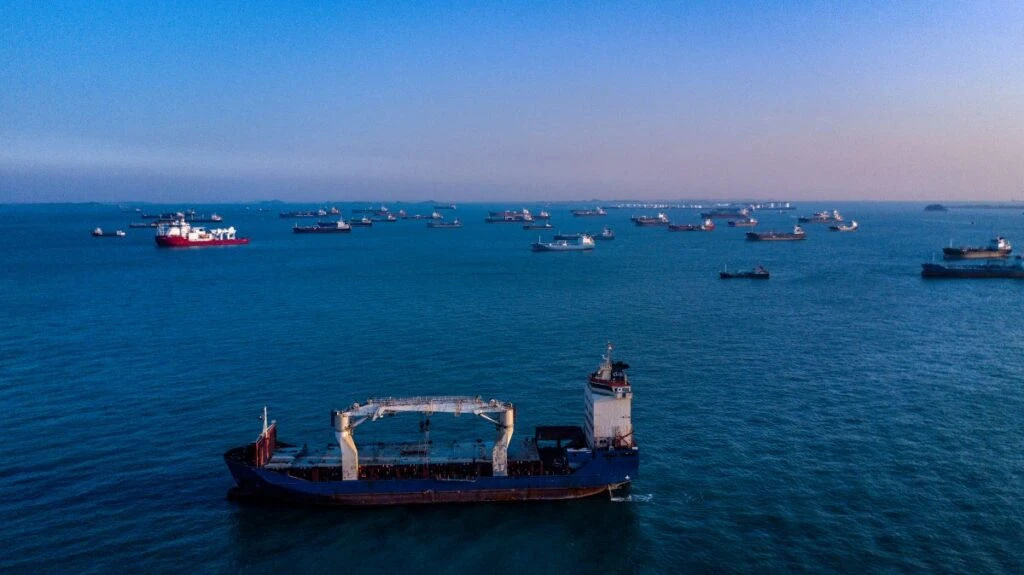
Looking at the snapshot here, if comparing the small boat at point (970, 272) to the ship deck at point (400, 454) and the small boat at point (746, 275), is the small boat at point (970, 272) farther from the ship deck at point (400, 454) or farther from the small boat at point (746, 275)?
the ship deck at point (400, 454)

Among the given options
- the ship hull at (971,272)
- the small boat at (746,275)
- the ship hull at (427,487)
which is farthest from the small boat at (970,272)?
the ship hull at (427,487)

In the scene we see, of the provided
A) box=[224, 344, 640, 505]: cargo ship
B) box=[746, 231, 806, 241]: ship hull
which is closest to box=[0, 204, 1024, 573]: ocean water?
box=[224, 344, 640, 505]: cargo ship

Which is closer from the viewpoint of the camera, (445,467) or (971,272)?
(445,467)

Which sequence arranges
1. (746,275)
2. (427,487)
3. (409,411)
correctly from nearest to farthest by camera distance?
1. (427,487)
2. (409,411)
3. (746,275)

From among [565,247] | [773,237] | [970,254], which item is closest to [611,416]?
[565,247]

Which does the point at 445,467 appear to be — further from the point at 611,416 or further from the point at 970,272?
the point at 970,272

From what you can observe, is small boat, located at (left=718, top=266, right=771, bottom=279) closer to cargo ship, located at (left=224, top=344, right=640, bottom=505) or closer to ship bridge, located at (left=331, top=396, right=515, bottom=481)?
cargo ship, located at (left=224, top=344, right=640, bottom=505)

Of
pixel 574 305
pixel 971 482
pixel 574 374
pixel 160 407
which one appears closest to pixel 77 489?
pixel 160 407
